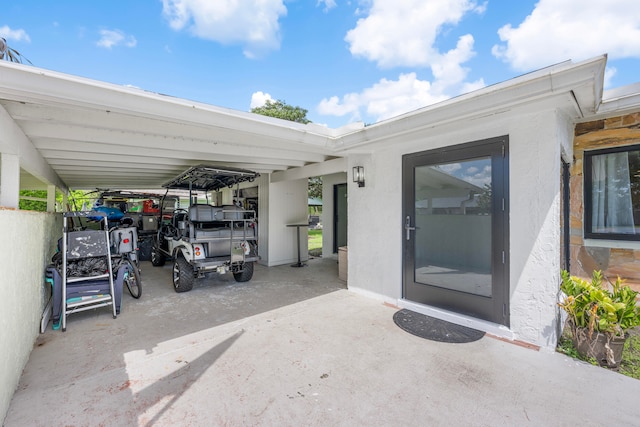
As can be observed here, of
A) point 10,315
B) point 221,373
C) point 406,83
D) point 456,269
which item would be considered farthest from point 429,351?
point 406,83

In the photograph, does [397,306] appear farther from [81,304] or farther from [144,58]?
[144,58]

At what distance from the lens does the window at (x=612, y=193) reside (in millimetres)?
3291

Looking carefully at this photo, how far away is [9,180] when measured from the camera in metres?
2.92

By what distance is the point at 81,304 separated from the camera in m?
3.62

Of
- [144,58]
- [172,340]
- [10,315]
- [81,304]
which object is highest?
[144,58]

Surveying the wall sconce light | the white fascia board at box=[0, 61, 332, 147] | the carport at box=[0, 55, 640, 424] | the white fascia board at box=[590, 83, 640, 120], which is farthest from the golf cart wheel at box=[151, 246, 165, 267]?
the white fascia board at box=[590, 83, 640, 120]

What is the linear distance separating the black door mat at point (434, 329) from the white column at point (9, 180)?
180 inches

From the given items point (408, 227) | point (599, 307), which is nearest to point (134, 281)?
point (408, 227)

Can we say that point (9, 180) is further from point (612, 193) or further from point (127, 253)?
point (612, 193)

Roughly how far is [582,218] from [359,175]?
306cm

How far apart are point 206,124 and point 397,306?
3.50 metres

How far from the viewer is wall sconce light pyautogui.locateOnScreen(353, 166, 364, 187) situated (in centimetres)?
458

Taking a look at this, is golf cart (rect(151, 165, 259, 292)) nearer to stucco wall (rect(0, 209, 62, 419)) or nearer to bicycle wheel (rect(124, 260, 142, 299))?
bicycle wheel (rect(124, 260, 142, 299))

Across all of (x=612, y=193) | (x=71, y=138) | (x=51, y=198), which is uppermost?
(x=71, y=138)
